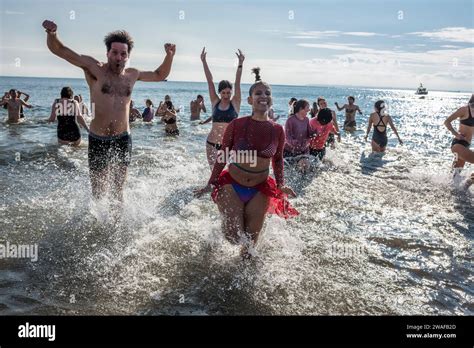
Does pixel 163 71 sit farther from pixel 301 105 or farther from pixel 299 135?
pixel 299 135

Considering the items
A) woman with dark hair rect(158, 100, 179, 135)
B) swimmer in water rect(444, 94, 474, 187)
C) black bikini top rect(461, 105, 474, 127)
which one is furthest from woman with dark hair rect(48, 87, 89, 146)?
black bikini top rect(461, 105, 474, 127)

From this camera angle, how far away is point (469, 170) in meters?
10.3

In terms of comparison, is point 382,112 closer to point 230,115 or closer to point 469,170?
point 469,170

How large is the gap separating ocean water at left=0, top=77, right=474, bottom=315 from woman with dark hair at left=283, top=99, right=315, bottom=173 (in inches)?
35.4

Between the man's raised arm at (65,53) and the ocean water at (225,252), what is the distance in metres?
1.93

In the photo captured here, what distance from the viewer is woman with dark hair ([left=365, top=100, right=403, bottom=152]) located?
13.1m

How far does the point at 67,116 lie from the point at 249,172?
904cm

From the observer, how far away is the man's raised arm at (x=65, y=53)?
15.7 ft

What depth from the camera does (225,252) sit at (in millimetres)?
5059

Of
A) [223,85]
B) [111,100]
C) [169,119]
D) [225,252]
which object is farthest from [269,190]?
[169,119]

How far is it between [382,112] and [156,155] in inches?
291

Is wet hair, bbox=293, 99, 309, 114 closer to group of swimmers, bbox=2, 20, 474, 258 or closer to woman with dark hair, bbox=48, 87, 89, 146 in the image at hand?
group of swimmers, bbox=2, 20, 474, 258
